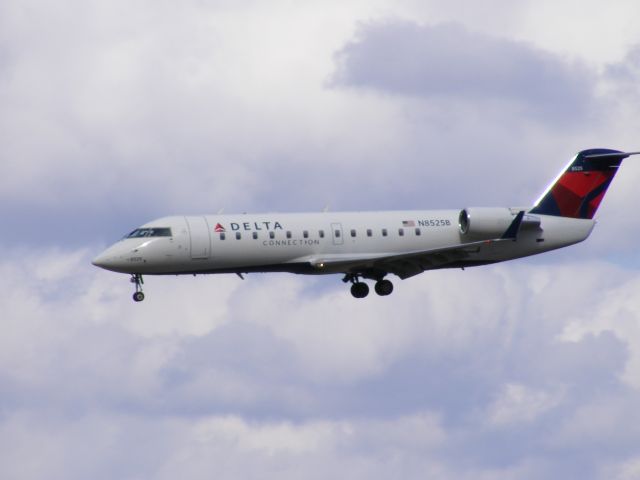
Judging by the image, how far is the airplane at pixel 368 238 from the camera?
63875 millimetres

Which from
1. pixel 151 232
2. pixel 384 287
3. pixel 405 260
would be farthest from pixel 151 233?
pixel 384 287

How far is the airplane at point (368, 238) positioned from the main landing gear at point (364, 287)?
A: 46 millimetres

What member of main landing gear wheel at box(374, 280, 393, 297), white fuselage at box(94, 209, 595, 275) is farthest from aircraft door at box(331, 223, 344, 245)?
main landing gear wheel at box(374, 280, 393, 297)

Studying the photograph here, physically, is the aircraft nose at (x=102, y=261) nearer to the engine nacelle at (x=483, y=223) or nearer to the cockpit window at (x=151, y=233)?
the cockpit window at (x=151, y=233)

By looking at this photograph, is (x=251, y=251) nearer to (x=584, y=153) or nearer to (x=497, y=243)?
(x=497, y=243)

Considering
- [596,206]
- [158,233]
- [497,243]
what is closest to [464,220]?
[497,243]

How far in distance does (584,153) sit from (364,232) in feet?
41.3

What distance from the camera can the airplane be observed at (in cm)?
6388

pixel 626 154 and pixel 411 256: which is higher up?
pixel 626 154

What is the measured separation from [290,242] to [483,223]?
9.12 meters

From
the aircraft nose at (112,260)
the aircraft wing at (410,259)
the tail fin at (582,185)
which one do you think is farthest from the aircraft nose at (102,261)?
the tail fin at (582,185)

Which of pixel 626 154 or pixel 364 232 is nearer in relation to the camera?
pixel 364 232

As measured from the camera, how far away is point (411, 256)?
6538 cm

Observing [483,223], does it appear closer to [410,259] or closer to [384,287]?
[410,259]
